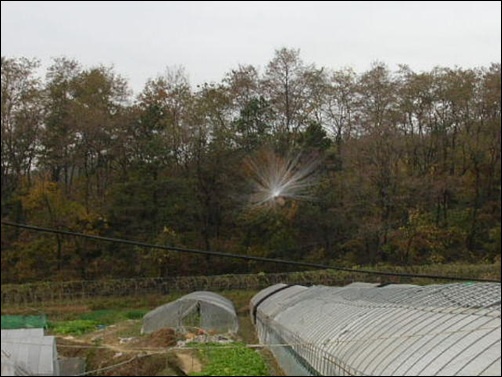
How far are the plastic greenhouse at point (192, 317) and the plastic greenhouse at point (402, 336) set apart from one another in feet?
11.5

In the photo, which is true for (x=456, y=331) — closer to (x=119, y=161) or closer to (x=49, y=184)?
(x=49, y=184)

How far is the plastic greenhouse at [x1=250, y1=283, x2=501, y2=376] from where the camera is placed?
5102 millimetres

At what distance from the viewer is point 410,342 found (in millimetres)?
6055

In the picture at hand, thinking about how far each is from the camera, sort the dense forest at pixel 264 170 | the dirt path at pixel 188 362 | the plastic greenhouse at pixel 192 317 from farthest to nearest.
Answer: the dense forest at pixel 264 170 < the plastic greenhouse at pixel 192 317 < the dirt path at pixel 188 362

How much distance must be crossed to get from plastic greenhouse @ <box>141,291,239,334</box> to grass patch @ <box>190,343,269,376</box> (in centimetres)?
366

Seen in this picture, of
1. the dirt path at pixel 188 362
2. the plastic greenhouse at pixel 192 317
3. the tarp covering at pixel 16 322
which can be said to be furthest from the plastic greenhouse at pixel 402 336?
the plastic greenhouse at pixel 192 317

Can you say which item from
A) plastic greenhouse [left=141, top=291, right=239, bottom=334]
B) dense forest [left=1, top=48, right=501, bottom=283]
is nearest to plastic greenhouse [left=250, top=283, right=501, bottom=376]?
plastic greenhouse [left=141, top=291, right=239, bottom=334]

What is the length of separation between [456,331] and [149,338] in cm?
827

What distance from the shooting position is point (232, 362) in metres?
9.00

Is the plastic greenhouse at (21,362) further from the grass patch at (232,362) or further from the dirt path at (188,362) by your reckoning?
the dirt path at (188,362)

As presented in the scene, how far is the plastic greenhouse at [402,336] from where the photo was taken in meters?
5.10

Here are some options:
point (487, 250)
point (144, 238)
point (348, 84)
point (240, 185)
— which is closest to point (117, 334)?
point (144, 238)

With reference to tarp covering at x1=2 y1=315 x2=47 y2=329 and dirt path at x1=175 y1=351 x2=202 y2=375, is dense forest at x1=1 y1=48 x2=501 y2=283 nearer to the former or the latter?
tarp covering at x1=2 y1=315 x2=47 y2=329

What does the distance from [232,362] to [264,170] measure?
46.1ft
